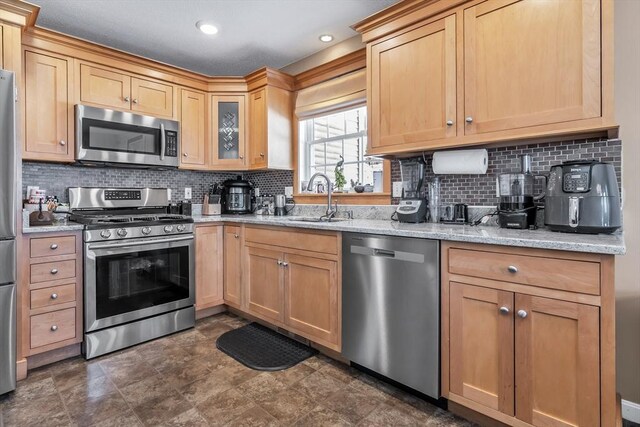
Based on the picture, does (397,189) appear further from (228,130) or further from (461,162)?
(228,130)

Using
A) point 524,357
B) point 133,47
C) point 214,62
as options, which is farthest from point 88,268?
point 524,357

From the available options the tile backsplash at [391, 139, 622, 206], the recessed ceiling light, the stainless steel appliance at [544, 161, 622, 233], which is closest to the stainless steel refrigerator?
the recessed ceiling light

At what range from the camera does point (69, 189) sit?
9.29 ft

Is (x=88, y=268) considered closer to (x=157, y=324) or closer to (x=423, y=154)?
(x=157, y=324)

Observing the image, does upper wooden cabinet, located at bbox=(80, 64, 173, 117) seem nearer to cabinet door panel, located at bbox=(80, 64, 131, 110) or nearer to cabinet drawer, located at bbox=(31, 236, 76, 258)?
cabinet door panel, located at bbox=(80, 64, 131, 110)

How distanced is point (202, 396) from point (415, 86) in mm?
2218

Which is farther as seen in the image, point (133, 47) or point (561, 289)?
point (133, 47)

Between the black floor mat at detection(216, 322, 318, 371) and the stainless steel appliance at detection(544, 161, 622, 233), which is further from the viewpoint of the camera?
the black floor mat at detection(216, 322, 318, 371)

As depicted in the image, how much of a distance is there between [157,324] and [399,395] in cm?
191

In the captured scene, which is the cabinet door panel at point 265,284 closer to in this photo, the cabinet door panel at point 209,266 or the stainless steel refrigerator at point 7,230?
the cabinet door panel at point 209,266

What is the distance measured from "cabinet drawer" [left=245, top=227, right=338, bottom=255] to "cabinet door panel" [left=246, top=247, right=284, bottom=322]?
0.09 metres

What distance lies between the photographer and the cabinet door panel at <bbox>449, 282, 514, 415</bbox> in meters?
1.50

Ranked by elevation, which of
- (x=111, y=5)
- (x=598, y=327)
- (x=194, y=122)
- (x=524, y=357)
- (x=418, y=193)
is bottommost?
(x=524, y=357)

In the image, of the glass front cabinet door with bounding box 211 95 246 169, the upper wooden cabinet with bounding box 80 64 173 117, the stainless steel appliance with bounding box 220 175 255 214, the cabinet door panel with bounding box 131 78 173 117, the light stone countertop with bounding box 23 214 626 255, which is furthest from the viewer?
the stainless steel appliance with bounding box 220 175 255 214
